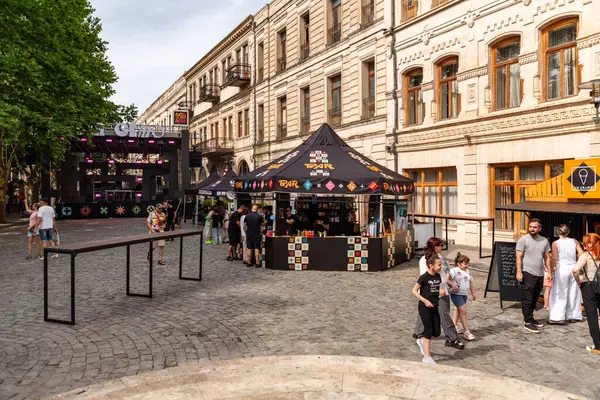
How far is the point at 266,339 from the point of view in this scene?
22.1 feet

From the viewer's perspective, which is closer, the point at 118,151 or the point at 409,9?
the point at 409,9

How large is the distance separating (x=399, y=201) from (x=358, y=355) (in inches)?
392

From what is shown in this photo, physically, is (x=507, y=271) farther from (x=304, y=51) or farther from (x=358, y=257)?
(x=304, y=51)

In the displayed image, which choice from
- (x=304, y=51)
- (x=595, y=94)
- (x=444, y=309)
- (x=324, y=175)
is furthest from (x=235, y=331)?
(x=304, y=51)

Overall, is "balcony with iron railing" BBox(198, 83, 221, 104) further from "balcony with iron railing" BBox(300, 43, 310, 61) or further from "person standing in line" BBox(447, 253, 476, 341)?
"person standing in line" BBox(447, 253, 476, 341)

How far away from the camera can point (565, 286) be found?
7688 millimetres

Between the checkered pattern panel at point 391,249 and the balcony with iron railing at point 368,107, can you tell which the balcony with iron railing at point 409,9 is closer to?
the balcony with iron railing at point 368,107

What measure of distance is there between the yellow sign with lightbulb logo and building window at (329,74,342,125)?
51.2 ft

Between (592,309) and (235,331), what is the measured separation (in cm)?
500

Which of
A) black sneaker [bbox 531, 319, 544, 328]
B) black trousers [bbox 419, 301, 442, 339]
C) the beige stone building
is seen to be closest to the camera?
black trousers [bbox 419, 301, 442, 339]

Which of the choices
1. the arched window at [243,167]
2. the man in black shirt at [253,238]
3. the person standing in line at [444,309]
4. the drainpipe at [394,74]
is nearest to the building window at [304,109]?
the drainpipe at [394,74]

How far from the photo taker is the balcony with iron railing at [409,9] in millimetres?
19734

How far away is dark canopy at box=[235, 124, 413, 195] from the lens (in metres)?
12.6

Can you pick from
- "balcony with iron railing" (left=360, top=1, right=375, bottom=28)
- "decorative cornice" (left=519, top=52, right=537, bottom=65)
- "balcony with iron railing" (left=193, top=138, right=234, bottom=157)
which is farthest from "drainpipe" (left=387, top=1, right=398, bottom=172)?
"balcony with iron railing" (left=193, top=138, right=234, bottom=157)
